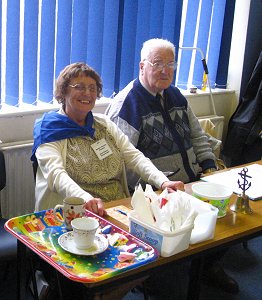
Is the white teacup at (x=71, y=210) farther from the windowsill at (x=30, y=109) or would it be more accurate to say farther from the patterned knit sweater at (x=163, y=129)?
the windowsill at (x=30, y=109)

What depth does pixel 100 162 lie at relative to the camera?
219 cm

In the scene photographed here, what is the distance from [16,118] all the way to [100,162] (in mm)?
636

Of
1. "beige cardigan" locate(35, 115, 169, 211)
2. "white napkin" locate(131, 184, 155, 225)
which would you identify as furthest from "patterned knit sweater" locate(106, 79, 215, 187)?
"white napkin" locate(131, 184, 155, 225)

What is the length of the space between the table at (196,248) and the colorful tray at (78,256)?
0.02 metres

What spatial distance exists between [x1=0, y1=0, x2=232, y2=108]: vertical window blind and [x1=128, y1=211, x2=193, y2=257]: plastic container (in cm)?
137

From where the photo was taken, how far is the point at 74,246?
1.44 m

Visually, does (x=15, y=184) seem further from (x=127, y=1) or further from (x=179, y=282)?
(x=127, y=1)

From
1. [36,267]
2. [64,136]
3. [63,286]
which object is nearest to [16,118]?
[64,136]

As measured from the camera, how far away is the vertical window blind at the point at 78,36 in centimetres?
250

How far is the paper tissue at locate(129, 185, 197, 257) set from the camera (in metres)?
1.45

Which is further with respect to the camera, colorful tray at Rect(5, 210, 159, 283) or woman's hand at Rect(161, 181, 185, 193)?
woman's hand at Rect(161, 181, 185, 193)

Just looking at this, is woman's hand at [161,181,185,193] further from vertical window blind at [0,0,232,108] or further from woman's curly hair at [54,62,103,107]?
vertical window blind at [0,0,232,108]

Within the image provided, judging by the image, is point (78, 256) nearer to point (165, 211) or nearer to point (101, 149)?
point (165, 211)

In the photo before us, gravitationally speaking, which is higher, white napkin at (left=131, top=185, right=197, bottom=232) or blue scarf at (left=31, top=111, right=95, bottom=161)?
blue scarf at (left=31, top=111, right=95, bottom=161)
